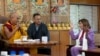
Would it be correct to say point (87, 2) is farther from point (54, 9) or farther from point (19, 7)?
point (19, 7)

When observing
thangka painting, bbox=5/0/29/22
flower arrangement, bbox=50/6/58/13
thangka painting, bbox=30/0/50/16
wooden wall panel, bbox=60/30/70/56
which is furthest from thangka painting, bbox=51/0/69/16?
thangka painting, bbox=5/0/29/22

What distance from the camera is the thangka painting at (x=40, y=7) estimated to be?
798 cm

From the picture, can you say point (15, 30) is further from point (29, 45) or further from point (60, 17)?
point (60, 17)

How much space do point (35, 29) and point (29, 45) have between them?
103 centimetres

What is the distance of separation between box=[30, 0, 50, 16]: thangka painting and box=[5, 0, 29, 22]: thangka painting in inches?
6.7

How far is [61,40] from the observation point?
795cm

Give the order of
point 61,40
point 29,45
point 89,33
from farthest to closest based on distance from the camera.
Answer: point 61,40
point 89,33
point 29,45

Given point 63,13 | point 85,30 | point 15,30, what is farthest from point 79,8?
point 15,30

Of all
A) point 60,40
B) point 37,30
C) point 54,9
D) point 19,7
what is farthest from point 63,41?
point 37,30

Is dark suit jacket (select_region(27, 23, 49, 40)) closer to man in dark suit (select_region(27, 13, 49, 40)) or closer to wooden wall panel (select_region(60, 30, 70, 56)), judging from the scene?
man in dark suit (select_region(27, 13, 49, 40))

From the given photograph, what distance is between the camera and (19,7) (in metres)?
7.81

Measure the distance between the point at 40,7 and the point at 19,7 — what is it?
Result: 1.96 feet

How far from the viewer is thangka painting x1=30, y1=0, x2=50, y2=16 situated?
7984mm

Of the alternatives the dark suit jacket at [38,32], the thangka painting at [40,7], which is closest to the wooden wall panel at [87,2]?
the thangka painting at [40,7]
